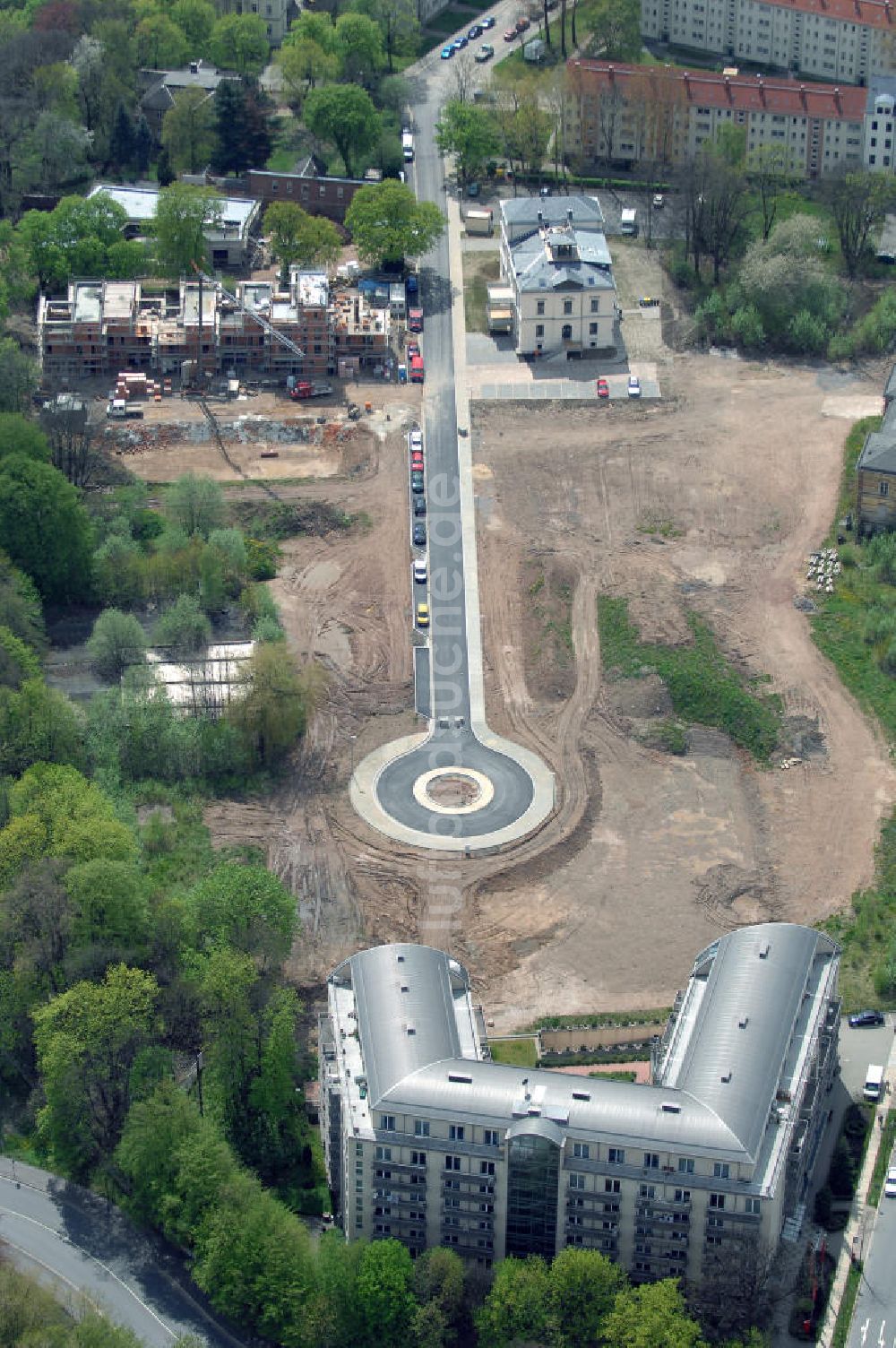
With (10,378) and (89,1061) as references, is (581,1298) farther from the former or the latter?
(10,378)

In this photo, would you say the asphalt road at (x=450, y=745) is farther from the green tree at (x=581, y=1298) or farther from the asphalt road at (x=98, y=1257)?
the green tree at (x=581, y=1298)

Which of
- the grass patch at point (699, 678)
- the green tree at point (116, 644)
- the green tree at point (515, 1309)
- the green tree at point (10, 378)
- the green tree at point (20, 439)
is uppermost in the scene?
the green tree at point (10, 378)

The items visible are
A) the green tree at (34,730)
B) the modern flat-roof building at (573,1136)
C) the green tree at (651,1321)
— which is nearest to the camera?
the green tree at (651,1321)

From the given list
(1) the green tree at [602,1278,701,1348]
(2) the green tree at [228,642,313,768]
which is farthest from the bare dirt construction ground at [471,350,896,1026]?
(1) the green tree at [602,1278,701,1348]

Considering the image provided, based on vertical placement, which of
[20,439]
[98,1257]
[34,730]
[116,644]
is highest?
[20,439]

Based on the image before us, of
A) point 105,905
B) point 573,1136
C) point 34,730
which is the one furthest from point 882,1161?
point 34,730

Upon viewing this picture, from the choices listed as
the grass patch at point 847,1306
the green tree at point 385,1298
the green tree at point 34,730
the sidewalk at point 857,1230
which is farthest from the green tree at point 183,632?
the grass patch at point 847,1306
